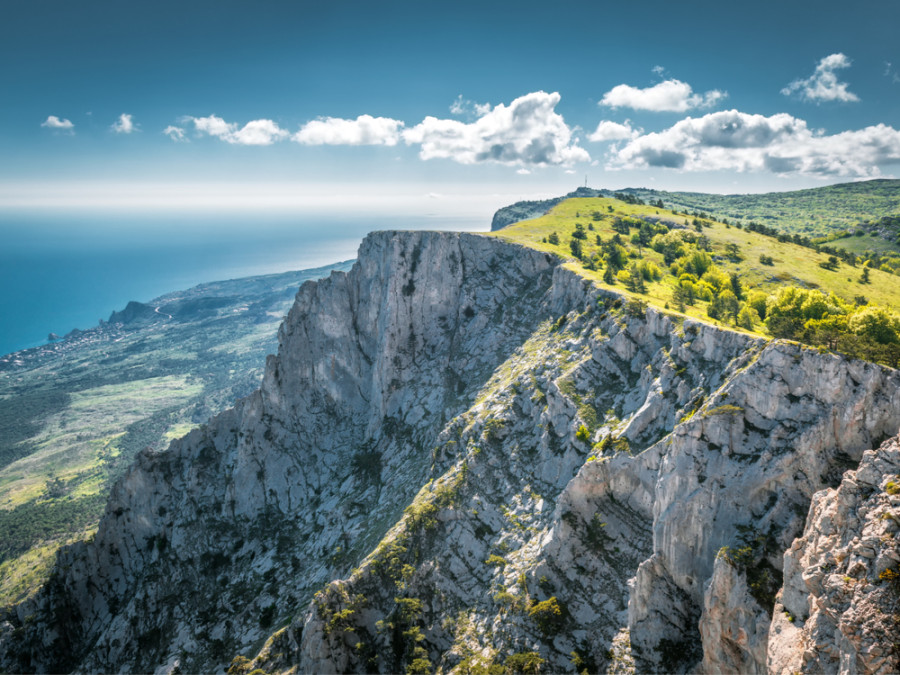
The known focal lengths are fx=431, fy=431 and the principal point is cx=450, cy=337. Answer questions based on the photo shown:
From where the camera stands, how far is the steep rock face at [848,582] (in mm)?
21250

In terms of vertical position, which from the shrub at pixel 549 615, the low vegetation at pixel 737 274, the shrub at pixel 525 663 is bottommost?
the shrub at pixel 525 663

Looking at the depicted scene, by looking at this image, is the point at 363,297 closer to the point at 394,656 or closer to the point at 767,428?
the point at 394,656

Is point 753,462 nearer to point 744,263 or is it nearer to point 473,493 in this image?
point 473,493

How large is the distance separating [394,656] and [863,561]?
47007 millimetres

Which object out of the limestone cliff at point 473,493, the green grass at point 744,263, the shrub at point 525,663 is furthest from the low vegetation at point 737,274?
the shrub at point 525,663

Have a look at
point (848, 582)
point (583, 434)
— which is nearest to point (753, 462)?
point (848, 582)

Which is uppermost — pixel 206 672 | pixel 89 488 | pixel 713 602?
pixel 713 602

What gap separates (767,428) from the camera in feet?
112

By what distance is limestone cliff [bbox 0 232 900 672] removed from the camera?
32.9 meters

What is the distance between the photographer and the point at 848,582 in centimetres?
2316

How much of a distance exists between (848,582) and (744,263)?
72401 millimetres

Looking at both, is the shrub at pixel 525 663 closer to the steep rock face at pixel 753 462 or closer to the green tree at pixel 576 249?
the steep rock face at pixel 753 462

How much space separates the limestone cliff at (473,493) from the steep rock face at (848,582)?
832 millimetres

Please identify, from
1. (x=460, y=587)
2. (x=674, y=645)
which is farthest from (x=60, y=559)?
(x=674, y=645)
